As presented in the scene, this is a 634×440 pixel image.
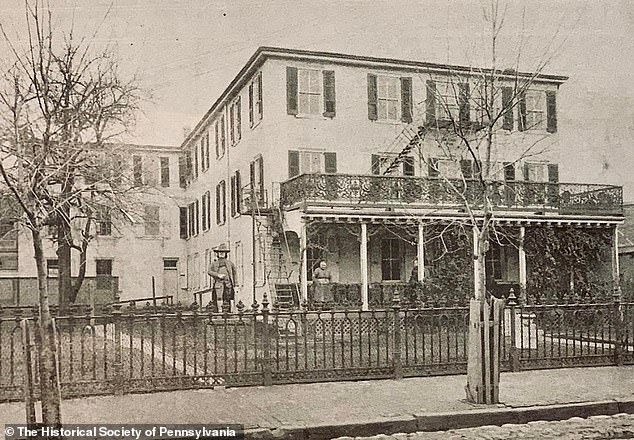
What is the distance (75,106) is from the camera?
13859mm

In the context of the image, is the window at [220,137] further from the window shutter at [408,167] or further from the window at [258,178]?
the window shutter at [408,167]

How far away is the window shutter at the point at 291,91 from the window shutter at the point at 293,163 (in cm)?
113

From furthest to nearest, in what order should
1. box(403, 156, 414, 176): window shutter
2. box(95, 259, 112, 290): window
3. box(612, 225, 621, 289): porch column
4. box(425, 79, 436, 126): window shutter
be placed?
box(95, 259, 112, 290): window → box(403, 156, 414, 176): window shutter → box(612, 225, 621, 289): porch column → box(425, 79, 436, 126): window shutter

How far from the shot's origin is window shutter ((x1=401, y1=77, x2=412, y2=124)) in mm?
21453

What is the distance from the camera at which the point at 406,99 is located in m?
21.5

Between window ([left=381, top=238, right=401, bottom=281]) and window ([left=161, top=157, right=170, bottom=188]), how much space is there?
890 centimetres

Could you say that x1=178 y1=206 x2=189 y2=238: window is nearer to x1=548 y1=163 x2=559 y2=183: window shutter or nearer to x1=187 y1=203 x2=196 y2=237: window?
x1=187 y1=203 x2=196 y2=237: window

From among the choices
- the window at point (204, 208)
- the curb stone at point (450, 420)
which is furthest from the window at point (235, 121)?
the curb stone at point (450, 420)

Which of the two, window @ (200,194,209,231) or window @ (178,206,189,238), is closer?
window @ (200,194,209,231)

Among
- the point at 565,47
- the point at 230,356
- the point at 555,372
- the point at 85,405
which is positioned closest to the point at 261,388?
the point at 85,405

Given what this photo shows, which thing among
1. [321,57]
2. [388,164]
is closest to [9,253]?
[321,57]

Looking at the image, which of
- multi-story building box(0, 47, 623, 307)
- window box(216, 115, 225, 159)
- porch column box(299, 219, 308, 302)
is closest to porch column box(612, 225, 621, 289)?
multi-story building box(0, 47, 623, 307)

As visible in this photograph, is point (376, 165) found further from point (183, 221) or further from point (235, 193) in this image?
point (183, 221)

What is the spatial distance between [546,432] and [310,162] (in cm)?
1462
